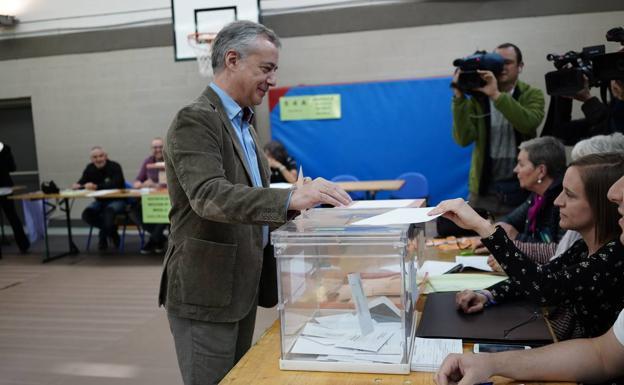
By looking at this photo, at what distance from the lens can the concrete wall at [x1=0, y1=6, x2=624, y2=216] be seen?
577cm

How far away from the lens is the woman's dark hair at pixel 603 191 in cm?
152

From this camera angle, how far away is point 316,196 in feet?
3.97

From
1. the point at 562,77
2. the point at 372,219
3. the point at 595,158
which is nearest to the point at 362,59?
the point at 562,77

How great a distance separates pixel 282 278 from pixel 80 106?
6788mm

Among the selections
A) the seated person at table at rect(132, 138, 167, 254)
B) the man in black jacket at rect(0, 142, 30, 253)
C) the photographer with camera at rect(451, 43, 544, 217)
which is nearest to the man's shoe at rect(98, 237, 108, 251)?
the seated person at table at rect(132, 138, 167, 254)

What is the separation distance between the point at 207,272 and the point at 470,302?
0.73 m

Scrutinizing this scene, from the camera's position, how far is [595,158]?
158 cm

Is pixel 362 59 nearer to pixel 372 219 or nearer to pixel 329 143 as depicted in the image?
pixel 329 143

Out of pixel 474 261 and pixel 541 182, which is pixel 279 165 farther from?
pixel 474 261

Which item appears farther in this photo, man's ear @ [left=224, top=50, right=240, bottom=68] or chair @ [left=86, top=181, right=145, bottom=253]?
chair @ [left=86, top=181, right=145, bottom=253]

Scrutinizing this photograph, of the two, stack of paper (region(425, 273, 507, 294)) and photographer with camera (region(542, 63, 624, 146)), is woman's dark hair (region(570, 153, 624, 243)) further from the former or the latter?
photographer with camera (region(542, 63, 624, 146))

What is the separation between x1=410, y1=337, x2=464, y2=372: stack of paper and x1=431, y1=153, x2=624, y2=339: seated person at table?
9.5 inches

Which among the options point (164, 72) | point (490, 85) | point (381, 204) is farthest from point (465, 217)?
point (164, 72)

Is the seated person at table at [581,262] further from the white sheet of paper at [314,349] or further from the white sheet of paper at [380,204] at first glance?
the white sheet of paper at [314,349]
